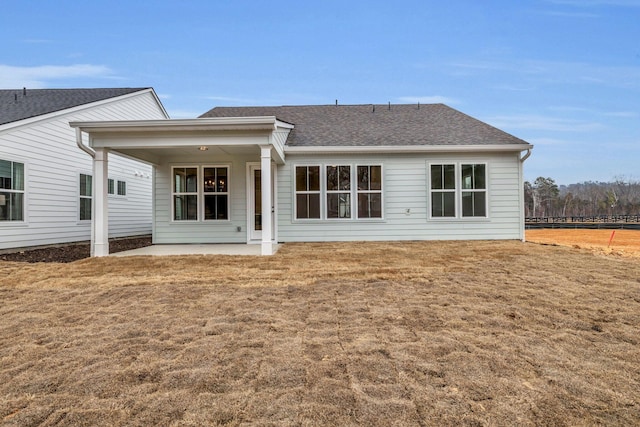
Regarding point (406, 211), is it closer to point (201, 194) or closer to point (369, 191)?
point (369, 191)

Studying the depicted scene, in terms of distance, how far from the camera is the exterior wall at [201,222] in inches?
378

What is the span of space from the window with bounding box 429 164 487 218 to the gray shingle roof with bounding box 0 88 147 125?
10876mm

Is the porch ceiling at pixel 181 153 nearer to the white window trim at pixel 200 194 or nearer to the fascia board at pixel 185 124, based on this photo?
the white window trim at pixel 200 194

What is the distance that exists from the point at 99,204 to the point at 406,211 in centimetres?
752

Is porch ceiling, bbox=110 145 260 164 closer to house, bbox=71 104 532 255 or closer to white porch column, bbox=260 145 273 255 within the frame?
house, bbox=71 104 532 255

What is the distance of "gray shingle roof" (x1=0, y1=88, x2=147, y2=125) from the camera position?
359 inches

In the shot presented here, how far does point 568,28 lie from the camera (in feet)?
47.2

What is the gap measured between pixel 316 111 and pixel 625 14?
1508 centimetres

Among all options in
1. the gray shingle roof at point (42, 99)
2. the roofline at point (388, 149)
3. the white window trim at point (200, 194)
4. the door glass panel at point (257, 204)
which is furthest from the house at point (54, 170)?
the roofline at point (388, 149)

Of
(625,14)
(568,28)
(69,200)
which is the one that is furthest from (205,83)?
(625,14)

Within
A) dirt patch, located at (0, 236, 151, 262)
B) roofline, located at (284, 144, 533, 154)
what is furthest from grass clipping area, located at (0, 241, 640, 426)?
roofline, located at (284, 144, 533, 154)

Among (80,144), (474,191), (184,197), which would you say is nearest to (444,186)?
(474,191)

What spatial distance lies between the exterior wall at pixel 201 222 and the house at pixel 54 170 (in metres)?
1.88

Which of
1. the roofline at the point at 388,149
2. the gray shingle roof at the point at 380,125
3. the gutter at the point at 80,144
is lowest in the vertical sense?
the gutter at the point at 80,144
